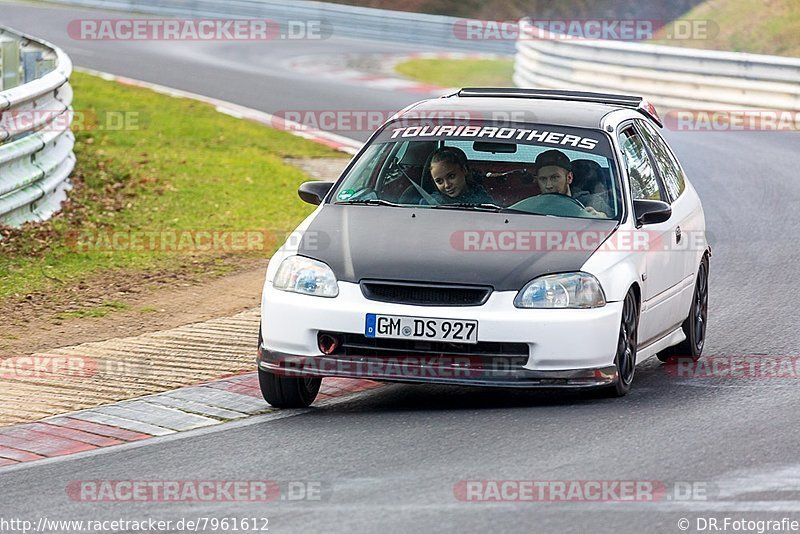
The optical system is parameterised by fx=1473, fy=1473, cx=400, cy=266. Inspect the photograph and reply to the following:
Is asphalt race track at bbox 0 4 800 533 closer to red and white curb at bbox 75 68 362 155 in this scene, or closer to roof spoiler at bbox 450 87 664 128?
roof spoiler at bbox 450 87 664 128

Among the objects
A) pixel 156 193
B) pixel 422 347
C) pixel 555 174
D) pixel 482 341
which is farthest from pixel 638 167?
pixel 156 193

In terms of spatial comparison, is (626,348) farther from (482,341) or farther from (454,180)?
(454,180)

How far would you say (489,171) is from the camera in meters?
8.64

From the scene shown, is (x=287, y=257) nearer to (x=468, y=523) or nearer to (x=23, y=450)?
(x=23, y=450)

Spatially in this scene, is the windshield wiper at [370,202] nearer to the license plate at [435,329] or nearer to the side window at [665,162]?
the license plate at [435,329]

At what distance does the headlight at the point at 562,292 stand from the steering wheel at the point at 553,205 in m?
0.80

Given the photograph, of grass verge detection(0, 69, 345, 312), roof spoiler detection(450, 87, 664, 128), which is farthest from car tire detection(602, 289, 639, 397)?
grass verge detection(0, 69, 345, 312)

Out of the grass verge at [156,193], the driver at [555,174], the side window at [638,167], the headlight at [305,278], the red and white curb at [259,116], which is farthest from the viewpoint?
the red and white curb at [259,116]

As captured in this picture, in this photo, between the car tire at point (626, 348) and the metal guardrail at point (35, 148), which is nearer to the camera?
the car tire at point (626, 348)

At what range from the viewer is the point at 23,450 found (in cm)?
712

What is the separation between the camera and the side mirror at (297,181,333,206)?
8574 mm

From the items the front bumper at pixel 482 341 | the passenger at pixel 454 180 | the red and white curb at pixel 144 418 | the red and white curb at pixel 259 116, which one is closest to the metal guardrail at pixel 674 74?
the red and white curb at pixel 259 116

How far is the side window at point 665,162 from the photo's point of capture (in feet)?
29.9

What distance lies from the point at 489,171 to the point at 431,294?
1524 millimetres
